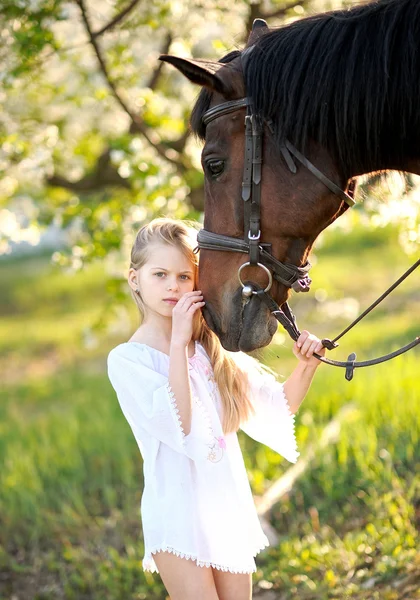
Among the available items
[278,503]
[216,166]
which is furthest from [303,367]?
[278,503]

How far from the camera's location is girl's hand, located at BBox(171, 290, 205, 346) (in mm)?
2314

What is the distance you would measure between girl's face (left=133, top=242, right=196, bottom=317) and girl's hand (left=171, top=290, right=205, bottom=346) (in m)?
0.11

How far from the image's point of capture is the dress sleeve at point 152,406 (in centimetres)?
232

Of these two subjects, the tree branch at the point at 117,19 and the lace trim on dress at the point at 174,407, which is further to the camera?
the tree branch at the point at 117,19

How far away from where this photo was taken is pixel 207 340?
8.68ft

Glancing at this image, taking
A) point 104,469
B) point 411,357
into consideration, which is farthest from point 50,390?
point 411,357

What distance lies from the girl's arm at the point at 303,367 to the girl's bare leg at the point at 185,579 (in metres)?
0.63

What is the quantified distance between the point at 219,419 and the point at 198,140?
3.12 ft

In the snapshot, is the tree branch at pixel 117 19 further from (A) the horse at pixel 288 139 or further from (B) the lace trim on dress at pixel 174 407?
(B) the lace trim on dress at pixel 174 407

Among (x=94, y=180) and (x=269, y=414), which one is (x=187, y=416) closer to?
(x=269, y=414)

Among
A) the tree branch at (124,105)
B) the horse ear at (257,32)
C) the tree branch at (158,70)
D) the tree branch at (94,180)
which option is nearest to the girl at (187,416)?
the horse ear at (257,32)

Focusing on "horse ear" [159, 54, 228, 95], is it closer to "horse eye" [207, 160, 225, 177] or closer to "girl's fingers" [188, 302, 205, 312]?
"horse eye" [207, 160, 225, 177]

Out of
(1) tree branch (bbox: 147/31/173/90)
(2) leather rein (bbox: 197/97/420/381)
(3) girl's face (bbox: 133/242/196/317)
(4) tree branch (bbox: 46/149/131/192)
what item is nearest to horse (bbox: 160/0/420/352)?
(2) leather rein (bbox: 197/97/420/381)

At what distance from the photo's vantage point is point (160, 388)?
2330mm
